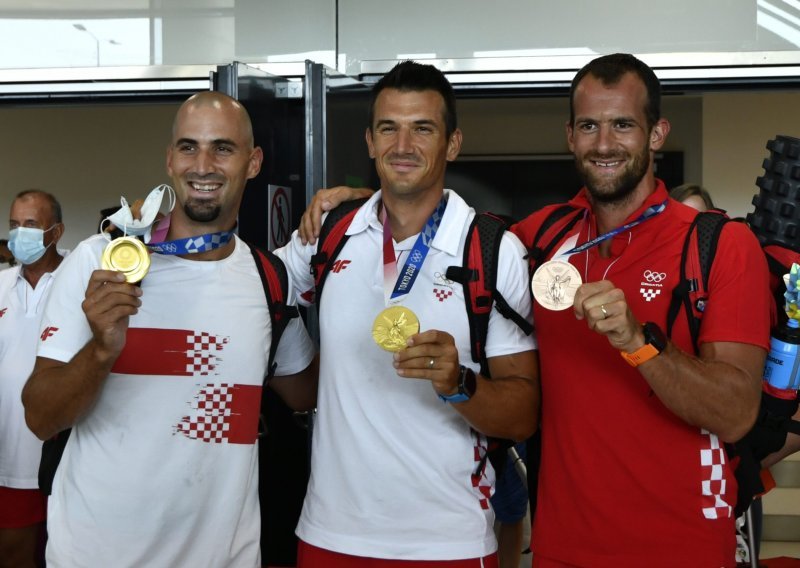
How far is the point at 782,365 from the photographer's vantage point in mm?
2523

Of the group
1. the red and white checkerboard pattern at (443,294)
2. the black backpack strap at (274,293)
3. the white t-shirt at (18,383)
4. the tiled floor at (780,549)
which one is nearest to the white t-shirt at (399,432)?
the red and white checkerboard pattern at (443,294)

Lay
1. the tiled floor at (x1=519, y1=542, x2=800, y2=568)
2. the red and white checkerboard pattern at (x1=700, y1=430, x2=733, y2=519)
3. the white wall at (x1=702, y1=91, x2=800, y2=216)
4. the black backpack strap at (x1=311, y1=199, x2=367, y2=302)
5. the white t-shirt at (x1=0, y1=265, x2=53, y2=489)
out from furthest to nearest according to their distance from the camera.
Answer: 1. the white wall at (x1=702, y1=91, x2=800, y2=216)
2. the tiled floor at (x1=519, y1=542, x2=800, y2=568)
3. the white t-shirt at (x1=0, y1=265, x2=53, y2=489)
4. the black backpack strap at (x1=311, y1=199, x2=367, y2=302)
5. the red and white checkerboard pattern at (x1=700, y1=430, x2=733, y2=519)

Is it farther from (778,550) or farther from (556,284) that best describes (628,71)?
(778,550)

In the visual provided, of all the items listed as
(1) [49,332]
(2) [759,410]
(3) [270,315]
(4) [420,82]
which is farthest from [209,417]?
(2) [759,410]

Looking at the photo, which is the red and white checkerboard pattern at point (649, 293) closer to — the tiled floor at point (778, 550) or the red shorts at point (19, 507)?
the red shorts at point (19, 507)

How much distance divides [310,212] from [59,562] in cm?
127

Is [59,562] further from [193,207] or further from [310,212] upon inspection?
[310,212]

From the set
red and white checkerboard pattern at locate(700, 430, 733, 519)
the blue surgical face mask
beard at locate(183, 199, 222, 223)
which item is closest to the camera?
red and white checkerboard pattern at locate(700, 430, 733, 519)

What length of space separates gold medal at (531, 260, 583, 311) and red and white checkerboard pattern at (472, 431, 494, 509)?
507 mm

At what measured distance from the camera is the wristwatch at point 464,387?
7.90ft

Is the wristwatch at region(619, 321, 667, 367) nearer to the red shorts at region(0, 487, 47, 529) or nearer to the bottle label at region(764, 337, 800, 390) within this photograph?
the bottle label at region(764, 337, 800, 390)

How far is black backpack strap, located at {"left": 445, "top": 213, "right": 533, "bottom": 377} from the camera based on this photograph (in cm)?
263

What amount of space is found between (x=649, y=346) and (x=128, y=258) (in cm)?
131

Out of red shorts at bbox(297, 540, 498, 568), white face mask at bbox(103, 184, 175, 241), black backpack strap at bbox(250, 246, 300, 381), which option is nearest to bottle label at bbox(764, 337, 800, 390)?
red shorts at bbox(297, 540, 498, 568)
